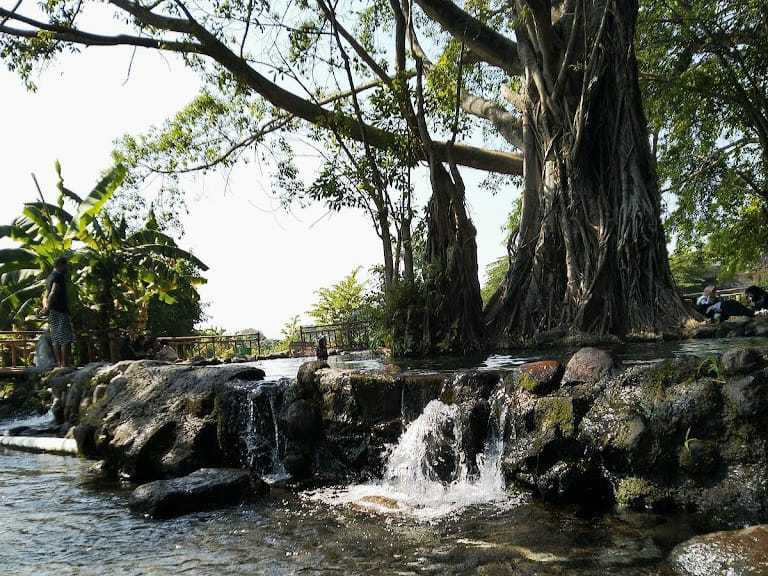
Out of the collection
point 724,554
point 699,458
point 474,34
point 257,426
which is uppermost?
point 474,34

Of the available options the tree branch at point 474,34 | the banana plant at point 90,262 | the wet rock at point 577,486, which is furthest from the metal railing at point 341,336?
the wet rock at point 577,486

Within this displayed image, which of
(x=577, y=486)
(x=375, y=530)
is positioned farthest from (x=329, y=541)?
(x=577, y=486)

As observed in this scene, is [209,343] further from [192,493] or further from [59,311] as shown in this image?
[192,493]

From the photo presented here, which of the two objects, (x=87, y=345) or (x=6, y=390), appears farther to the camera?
(x=87, y=345)

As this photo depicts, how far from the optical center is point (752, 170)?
59.6ft

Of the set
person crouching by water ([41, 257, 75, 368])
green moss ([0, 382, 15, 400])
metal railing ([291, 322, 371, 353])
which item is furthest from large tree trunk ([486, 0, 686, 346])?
green moss ([0, 382, 15, 400])

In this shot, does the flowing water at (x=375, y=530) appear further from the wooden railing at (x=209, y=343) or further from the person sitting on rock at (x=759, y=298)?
the wooden railing at (x=209, y=343)

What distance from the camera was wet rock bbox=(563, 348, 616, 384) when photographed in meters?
5.46

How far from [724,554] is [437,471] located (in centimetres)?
282

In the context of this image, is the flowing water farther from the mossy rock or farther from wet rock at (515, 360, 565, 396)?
the mossy rock

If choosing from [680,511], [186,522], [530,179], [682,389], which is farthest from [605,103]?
[186,522]

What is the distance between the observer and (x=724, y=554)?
3494mm

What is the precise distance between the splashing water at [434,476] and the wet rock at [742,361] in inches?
76.1

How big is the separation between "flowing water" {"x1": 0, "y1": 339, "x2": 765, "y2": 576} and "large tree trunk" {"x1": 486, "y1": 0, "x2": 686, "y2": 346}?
542 cm
